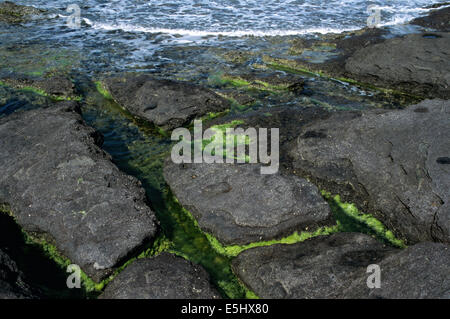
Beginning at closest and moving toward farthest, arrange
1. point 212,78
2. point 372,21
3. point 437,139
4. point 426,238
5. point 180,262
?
point 180,262, point 426,238, point 437,139, point 212,78, point 372,21

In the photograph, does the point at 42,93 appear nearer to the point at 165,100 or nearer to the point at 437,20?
the point at 165,100

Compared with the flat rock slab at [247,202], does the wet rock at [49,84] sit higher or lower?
higher

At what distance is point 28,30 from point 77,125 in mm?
6349

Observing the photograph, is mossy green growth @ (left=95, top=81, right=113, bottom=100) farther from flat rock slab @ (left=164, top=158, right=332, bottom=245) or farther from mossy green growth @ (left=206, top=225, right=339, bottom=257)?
mossy green growth @ (left=206, top=225, right=339, bottom=257)

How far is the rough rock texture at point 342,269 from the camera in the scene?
8.81 feet

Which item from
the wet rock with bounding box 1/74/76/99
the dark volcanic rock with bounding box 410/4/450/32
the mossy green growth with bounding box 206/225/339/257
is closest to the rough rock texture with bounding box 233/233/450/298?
the mossy green growth with bounding box 206/225/339/257

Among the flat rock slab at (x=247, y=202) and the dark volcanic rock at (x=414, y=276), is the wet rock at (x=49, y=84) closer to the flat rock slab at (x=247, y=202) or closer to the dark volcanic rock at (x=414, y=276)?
the flat rock slab at (x=247, y=202)

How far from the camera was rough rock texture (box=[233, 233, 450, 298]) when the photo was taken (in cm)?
269

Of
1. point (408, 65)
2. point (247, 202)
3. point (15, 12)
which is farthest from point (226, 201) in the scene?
point (15, 12)

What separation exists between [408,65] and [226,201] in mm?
4763

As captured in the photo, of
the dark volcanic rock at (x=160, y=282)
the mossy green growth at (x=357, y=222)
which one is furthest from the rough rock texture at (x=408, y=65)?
the dark volcanic rock at (x=160, y=282)
